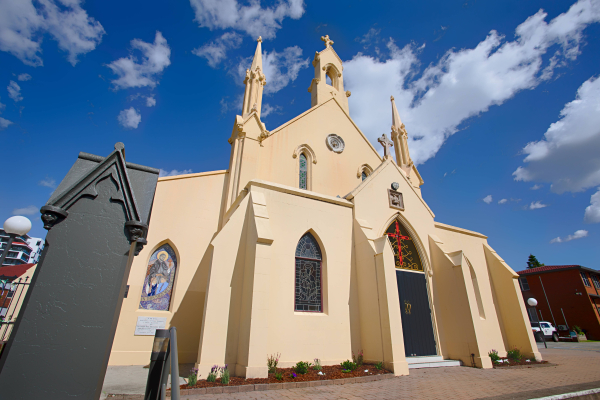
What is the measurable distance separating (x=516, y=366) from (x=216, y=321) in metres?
10.3

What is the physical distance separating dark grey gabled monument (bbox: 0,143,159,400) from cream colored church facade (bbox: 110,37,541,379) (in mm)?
5295

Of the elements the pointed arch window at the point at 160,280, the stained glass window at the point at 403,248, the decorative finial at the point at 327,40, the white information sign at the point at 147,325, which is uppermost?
the decorative finial at the point at 327,40

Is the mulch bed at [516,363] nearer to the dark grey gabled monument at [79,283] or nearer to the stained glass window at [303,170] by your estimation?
the stained glass window at [303,170]

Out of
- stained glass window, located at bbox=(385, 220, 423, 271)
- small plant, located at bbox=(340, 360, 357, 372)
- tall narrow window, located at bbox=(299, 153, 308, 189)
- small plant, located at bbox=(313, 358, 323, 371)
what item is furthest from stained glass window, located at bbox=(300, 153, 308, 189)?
small plant, located at bbox=(340, 360, 357, 372)

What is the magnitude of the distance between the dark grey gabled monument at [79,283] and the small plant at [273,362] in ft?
19.3

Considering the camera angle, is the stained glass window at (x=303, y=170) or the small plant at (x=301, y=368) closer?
the small plant at (x=301, y=368)

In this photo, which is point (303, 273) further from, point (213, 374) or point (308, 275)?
point (213, 374)

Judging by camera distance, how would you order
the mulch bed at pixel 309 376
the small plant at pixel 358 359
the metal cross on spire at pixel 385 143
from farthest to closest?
the metal cross on spire at pixel 385 143 < the small plant at pixel 358 359 < the mulch bed at pixel 309 376

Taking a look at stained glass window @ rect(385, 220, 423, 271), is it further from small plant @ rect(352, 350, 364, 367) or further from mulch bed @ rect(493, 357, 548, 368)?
mulch bed @ rect(493, 357, 548, 368)

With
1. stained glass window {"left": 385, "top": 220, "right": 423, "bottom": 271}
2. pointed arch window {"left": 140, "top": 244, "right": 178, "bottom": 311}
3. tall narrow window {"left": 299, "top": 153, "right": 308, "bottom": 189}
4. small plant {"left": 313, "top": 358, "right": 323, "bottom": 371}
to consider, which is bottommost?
small plant {"left": 313, "top": 358, "right": 323, "bottom": 371}

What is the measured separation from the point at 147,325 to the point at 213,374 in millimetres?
4152

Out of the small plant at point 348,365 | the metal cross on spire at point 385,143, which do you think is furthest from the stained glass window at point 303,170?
the small plant at point 348,365

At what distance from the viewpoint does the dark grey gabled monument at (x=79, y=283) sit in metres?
1.79

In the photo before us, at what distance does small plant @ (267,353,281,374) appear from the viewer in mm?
7179
